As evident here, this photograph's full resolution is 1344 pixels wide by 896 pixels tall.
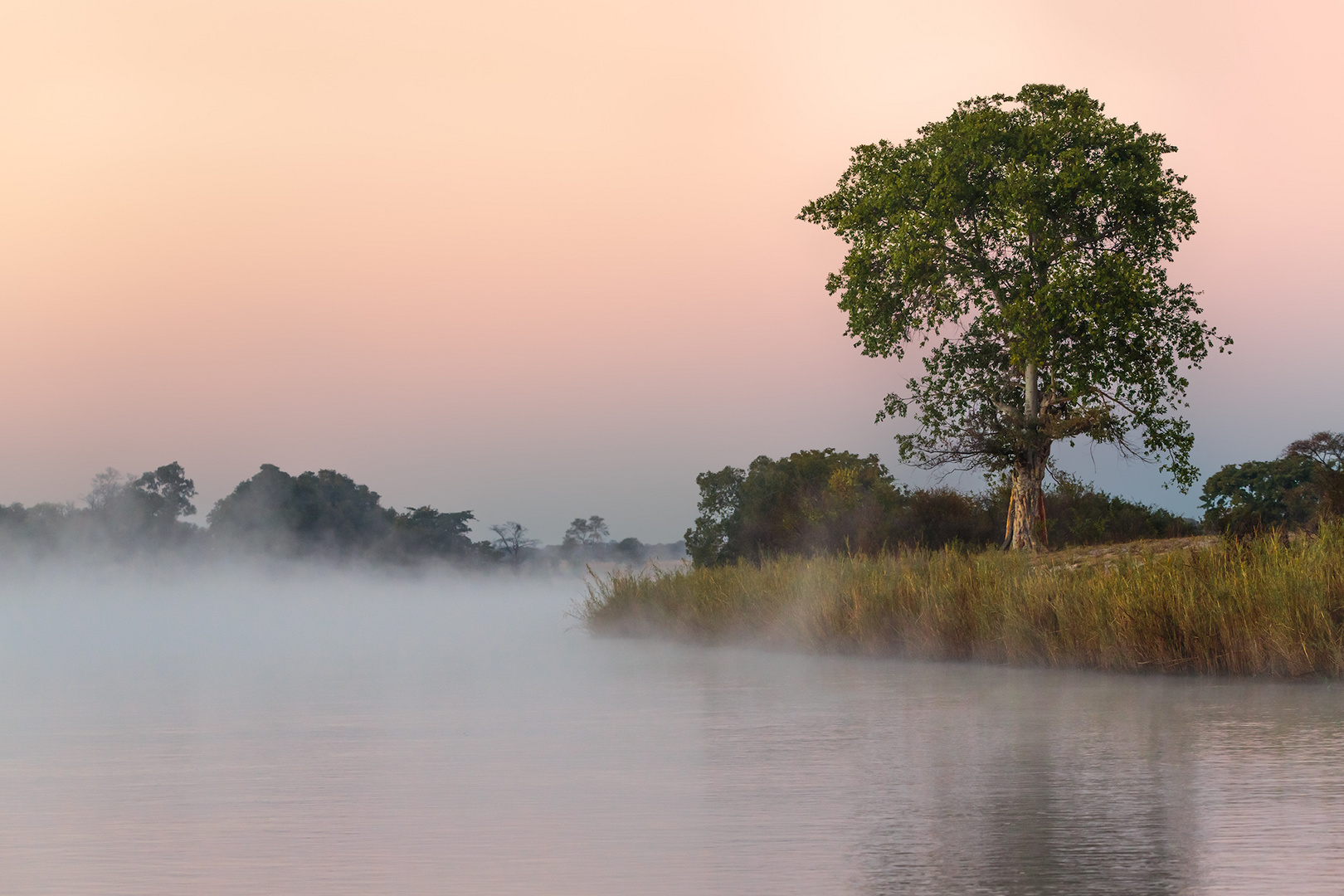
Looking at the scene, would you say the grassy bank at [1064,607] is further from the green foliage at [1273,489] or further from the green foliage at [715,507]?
the green foliage at [715,507]

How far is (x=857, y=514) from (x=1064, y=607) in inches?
880

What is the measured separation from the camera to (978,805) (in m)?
8.20

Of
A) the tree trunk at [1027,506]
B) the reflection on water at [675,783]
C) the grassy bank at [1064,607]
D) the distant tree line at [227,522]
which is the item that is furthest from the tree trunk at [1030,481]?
the distant tree line at [227,522]

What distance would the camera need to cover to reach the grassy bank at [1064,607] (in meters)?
16.0

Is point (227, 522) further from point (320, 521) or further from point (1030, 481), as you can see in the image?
point (1030, 481)

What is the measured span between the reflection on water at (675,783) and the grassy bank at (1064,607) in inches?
29.7

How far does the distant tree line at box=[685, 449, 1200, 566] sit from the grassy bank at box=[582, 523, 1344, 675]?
3.86 meters

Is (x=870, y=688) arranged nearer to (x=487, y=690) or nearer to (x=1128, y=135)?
(x=487, y=690)

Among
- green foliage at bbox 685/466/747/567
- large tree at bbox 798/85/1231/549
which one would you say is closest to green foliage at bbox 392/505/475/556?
green foliage at bbox 685/466/747/567

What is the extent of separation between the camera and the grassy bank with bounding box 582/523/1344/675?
52.3 feet

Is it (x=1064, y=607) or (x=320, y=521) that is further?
(x=320, y=521)

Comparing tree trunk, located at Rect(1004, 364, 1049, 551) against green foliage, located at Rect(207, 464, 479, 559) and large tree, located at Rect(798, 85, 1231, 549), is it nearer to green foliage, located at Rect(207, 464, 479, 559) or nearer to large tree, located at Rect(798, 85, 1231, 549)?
large tree, located at Rect(798, 85, 1231, 549)

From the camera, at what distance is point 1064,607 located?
59.5ft

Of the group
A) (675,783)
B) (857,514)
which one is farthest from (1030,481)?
(675,783)
